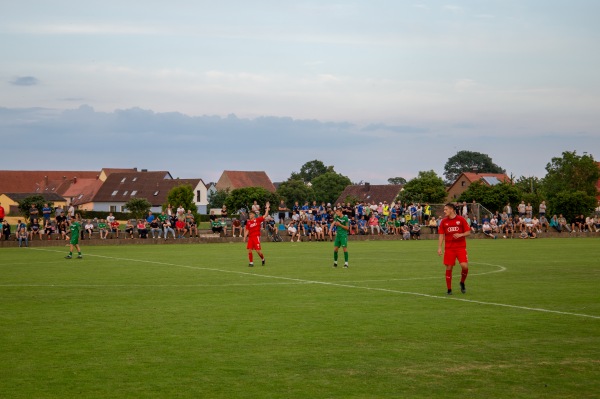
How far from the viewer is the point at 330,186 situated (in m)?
160

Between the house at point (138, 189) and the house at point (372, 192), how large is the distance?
27499 mm

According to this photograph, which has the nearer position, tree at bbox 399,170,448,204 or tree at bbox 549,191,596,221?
tree at bbox 549,191,596,221

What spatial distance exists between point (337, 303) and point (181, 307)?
305 centimetres

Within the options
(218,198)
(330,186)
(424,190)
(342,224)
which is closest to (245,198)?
(424,190)

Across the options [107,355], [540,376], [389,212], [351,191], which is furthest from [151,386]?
[351,191]

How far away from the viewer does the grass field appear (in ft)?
29.9

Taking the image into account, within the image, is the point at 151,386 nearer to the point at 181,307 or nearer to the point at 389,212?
the point at 181,307

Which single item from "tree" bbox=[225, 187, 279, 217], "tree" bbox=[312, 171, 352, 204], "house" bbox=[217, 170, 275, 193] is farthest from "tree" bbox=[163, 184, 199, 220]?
"house" bbox=[217, 170, 275, 193]

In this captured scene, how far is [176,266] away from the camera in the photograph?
1079 inches

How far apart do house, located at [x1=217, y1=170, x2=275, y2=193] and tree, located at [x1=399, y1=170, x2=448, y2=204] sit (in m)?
45.0

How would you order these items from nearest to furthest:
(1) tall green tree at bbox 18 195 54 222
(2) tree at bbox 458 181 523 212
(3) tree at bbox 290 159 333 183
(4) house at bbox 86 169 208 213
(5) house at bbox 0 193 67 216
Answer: (1) tall green tree at bbox 18 195 54 222 < (2) tree at bbox 458 181 523 212 < (5) house at bbox 0 193 67 216 < (4) house at bbox 86 169 208 213 < (3) tree at bbox 290 159 333 183

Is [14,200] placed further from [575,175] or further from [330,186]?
[575,175]

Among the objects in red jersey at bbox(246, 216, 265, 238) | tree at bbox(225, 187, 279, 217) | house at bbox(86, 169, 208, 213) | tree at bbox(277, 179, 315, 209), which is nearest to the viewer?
red jersey at bbox(246, 216, 265, 238)

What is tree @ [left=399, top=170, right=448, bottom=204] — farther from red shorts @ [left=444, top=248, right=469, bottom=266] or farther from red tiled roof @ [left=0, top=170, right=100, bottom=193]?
red shorts @ [left=444, top=248, right=469, bottom=266]
